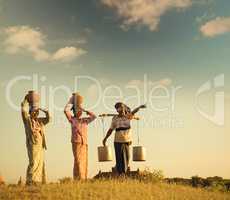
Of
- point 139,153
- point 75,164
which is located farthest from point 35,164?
point 139,153

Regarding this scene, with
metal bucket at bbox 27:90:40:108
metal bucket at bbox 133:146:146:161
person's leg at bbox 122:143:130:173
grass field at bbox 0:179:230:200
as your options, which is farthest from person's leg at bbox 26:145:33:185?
metal bucket at bbox 133:146:146:161

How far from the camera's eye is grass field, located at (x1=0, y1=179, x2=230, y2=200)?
13.6 m

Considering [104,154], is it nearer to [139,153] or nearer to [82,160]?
[82,160]

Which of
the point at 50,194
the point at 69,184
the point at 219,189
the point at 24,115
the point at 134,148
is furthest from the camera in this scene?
the point at 219,189

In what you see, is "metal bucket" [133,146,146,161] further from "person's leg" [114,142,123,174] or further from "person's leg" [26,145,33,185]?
"person's leg" [26,145,33,185]

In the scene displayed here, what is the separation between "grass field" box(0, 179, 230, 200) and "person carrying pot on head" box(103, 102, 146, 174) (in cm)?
88

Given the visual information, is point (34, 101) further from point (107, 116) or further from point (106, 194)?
point (106, 194)

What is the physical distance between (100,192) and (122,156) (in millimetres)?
3778

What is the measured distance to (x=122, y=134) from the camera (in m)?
18.0

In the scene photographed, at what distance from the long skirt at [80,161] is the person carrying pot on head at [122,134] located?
1148mm

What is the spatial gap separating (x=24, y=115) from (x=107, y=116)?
343 cm

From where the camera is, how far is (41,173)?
16266 mm

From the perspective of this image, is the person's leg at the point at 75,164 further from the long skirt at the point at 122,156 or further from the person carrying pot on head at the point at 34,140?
the long skirt at the point at 122,156

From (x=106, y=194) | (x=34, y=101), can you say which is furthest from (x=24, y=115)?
(x=106, y=194)
